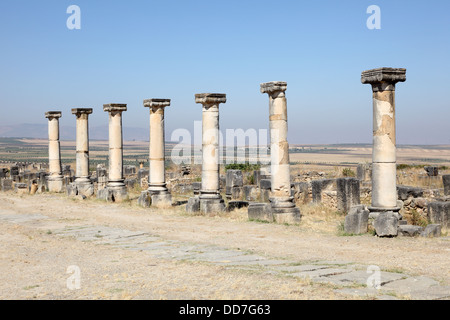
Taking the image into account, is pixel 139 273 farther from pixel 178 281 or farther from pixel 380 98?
pixel 380 98

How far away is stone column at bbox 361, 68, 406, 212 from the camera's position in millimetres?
13320

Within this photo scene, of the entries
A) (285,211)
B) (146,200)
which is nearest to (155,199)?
(146,200)

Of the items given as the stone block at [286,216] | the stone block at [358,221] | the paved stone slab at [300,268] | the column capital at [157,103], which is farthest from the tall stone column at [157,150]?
the paved stone slab at [300,268]

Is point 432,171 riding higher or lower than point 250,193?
higher

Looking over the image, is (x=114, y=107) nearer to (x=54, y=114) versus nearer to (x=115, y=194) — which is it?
(x=115, y=194)

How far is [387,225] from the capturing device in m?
12.6

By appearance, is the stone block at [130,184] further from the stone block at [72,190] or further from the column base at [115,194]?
the column base at [115,194]

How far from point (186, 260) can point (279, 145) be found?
7018mm

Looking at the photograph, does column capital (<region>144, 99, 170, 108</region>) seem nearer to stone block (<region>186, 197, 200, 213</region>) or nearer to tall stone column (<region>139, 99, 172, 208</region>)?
tall stone column (<region>139, 99, 172, 208</region>)

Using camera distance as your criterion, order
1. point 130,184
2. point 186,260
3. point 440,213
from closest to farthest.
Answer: point 186,260
point 440,213
point 130,184

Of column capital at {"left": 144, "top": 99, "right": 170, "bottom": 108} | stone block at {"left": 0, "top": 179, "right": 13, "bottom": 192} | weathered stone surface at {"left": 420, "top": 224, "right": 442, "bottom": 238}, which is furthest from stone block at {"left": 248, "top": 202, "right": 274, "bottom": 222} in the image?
stone block at {"left": 0, "top": 179, "right": 13, "bottom": 192}
